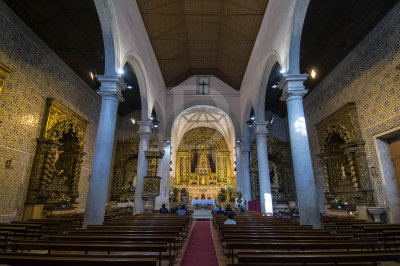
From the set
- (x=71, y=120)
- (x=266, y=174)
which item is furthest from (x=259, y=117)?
(x=71, y=120)

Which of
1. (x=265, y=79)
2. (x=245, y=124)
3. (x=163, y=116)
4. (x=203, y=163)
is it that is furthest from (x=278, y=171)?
(x=163, y=116)

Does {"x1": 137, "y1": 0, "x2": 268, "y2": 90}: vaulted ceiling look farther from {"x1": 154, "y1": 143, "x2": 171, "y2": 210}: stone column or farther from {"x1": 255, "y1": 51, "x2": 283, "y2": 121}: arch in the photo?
{"x1": 154, "y1": 143, "x2": 171, "y2": 210}: stone column

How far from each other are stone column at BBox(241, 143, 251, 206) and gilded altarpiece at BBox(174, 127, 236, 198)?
7.23 meters

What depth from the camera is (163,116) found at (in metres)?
14.2

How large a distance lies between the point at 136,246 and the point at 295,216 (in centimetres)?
887

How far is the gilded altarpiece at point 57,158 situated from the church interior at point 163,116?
52 millimetres

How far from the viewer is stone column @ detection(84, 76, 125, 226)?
216 inches

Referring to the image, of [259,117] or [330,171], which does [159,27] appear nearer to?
[259,117]

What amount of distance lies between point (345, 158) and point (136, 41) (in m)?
10.5

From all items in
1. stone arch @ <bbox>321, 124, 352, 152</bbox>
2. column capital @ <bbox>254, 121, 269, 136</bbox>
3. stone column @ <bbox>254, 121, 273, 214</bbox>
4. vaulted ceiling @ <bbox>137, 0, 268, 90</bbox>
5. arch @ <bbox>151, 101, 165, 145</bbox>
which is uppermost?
vaulted ceiling @ <bbox>137, 0, 268, 90</bbox>

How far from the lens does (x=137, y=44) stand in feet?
28.9

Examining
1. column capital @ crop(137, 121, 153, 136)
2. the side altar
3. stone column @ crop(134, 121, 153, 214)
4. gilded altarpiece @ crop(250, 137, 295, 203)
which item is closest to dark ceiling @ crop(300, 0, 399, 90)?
gilded altarpiece @ crop(250, 137, 295, 203)

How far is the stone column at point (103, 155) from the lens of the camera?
5.50 m

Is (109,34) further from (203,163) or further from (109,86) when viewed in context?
(203,163)
